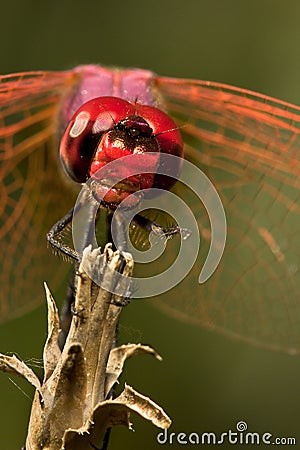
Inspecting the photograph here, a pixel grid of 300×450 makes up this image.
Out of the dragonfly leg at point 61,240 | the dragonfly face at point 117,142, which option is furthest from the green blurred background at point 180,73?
the dragonfly face at point 117,142

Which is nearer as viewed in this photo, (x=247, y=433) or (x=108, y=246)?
(x=108, y=246)

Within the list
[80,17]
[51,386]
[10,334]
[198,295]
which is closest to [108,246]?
[51,386]

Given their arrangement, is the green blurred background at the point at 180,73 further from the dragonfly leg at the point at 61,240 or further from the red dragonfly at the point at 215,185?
the dragonfly leg at the point at 61,240

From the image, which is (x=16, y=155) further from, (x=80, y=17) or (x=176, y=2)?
(x=176, y=2)

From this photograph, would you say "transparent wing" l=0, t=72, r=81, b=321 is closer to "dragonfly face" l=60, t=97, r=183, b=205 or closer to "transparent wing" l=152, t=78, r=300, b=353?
"transparent wing" l=152, t=78, r=300, b=353

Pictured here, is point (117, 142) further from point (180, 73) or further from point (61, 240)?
point (180, 73)

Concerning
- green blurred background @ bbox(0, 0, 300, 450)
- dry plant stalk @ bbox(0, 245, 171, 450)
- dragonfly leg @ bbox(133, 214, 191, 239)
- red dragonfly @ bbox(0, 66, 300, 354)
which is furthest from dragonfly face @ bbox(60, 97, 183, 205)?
green blurred background @ bbox(0, 0, 300, 450)

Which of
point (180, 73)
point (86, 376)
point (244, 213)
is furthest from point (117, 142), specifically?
point (180, 73)
